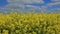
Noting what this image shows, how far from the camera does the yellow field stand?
6.46 metres

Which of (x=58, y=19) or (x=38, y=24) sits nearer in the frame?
(x=38, y=24)

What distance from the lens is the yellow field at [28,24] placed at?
255 inches

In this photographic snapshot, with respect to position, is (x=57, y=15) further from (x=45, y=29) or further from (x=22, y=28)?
(x=22, y=28)

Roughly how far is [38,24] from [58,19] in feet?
3.24

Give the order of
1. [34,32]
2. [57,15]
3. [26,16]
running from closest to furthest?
[34,32] < [26,16] < [57,15]

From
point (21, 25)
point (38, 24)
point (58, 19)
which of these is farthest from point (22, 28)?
point (58, 19)

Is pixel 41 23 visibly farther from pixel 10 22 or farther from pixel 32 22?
pixel 10 22

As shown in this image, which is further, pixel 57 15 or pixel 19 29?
pixel 57 15

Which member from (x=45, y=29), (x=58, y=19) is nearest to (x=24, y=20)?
(x=45, y=29)

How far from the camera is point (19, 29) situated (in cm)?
650

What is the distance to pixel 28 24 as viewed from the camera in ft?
21.6

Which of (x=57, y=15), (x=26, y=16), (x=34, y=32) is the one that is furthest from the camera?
(x=57, y=15)

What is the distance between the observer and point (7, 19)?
6.81 m

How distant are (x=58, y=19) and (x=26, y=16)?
118 cm
